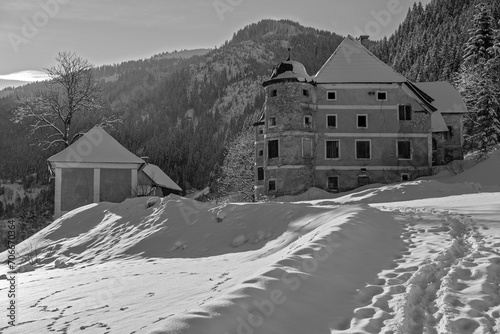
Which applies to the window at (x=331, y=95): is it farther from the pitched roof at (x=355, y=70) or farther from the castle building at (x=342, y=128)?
the pitched roof at (x=355, y=70)

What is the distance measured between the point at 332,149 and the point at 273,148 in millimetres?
4472

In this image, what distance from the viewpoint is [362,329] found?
567 centimetres

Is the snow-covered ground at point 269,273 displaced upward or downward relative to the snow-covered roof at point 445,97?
downward

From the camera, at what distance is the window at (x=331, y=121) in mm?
35875

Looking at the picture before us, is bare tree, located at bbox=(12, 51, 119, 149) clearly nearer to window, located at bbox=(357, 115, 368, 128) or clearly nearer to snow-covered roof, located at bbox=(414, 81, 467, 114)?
window, located at bbox=(357, 115, 368, 128)

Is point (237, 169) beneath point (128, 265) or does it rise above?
above

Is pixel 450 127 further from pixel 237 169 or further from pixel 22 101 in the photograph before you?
pixel 22 101

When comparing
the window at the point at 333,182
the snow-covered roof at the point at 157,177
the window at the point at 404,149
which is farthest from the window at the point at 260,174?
the snow-covered roof at the point at 157,177

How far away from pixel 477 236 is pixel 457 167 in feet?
89.2

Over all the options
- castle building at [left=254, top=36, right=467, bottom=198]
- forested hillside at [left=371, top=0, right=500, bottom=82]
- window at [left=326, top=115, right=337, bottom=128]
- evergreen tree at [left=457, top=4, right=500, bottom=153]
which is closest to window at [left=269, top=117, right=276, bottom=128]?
castle building at [left=254, top=36, right=467, bottom=198]

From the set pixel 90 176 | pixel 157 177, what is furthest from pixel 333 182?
pixel 157 177

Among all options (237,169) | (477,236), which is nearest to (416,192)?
(477,236)

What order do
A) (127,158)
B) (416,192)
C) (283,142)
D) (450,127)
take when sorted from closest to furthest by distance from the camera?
(416,192), (127,158), (283,142), (450,127)

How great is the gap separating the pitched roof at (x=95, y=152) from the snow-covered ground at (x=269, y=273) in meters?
11.9
